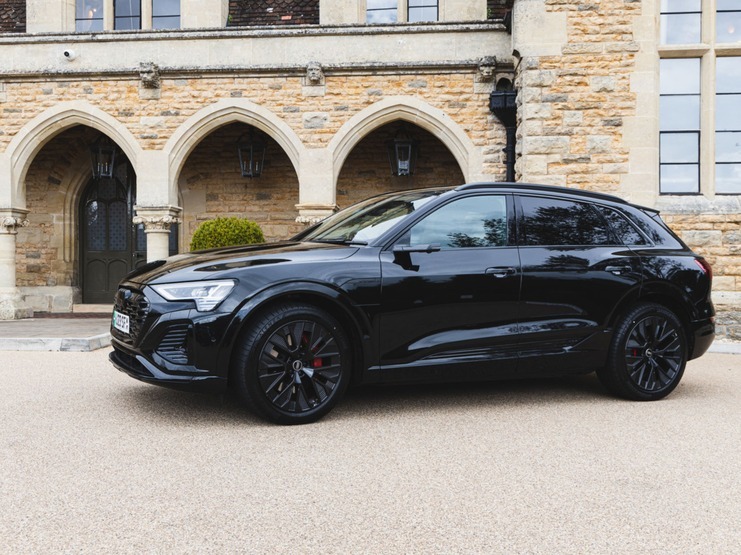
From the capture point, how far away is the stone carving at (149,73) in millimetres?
11375

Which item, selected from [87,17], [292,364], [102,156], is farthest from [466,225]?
[87,17]

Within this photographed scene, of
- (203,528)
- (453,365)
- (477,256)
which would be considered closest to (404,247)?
(477,256)

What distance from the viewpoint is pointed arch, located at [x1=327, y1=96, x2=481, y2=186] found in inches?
444

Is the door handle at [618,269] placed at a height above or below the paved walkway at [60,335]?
above

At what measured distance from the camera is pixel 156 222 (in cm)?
1165

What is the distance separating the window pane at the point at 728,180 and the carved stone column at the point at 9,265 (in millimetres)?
11203

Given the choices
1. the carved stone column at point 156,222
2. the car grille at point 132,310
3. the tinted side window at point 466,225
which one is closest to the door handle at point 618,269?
the tinted side window at point 466,225

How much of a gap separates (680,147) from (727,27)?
1774 mm

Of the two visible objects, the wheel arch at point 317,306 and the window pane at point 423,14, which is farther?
the window pane at point 423,14

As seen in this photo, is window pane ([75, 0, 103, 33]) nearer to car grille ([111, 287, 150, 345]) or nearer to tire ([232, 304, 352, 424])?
car grille ([111, 287, 150, 345])

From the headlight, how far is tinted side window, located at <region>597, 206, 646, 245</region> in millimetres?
2880

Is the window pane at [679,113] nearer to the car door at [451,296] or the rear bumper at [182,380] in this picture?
the car door at [451,296]

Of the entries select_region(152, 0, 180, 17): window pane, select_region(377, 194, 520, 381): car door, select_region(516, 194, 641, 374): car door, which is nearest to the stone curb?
select_region(377, 194, 520, 381): car door

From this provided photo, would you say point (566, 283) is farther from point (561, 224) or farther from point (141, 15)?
point (141, 15)
